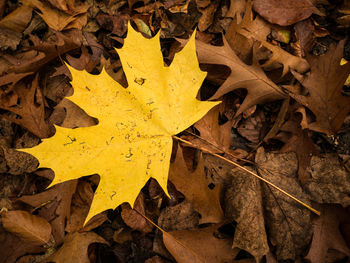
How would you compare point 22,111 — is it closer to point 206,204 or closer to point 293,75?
point 206,204

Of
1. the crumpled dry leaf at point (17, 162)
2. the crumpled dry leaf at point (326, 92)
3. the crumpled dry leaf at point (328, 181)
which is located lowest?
the crumpled dry leaf at point (17, 162)

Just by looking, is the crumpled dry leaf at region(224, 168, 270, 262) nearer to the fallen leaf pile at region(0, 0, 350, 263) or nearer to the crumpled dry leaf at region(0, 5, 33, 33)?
the fallen leaf pile at region(0, 0, 350, 263)

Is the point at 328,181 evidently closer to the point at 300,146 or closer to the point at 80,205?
the point at 300,146

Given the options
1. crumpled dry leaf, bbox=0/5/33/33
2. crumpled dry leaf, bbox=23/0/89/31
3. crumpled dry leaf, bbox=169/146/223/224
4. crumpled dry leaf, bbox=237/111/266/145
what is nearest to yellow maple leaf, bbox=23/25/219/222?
crumpled dry leaf, bbox=169/146/223/224

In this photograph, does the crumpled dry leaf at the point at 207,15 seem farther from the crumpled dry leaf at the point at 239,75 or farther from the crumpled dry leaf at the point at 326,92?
the crumpled dry leaf at the point at 326,92

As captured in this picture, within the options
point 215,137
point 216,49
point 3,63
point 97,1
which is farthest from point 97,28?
point 215,137

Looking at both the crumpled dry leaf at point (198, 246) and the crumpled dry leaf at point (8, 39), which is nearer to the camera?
the crumpled dry leaf at point (198, 246)

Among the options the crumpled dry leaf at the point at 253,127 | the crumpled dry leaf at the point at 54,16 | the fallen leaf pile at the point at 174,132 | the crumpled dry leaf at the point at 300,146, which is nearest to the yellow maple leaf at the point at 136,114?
the fallen leaf pile at the point at 174,132
